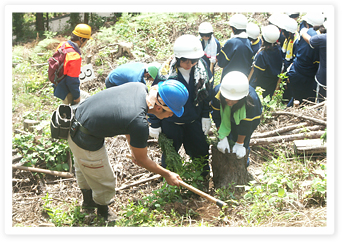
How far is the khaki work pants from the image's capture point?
139 inches

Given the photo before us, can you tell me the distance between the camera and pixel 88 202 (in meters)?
4.17

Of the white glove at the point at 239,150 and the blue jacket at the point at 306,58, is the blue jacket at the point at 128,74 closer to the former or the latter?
the white glove at the point at 239,150

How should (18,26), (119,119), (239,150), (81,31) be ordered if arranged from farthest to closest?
(18,26) < (81,31) < (239,150) < (119,119)

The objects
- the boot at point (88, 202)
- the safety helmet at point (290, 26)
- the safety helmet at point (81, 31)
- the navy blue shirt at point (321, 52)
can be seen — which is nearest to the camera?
the boot at point (88, 202)

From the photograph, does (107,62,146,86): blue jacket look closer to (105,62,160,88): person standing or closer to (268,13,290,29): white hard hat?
(105,62,160,88): person standing

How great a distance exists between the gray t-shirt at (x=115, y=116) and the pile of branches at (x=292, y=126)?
2.35 m

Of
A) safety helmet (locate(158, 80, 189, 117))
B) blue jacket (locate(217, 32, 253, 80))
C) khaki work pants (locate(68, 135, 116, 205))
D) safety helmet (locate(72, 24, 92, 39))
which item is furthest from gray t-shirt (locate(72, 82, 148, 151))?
blue jacket (locate(217, 32, 253, 80))

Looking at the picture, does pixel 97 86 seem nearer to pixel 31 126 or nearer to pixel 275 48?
pixel 31 126

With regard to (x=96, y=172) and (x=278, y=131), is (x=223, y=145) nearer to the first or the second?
(x=278, y=131)

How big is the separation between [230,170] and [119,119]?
1.76m

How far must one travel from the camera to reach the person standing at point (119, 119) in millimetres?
3107

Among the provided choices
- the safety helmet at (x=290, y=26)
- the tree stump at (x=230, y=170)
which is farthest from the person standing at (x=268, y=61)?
the tree stump at (x=230, y=170)

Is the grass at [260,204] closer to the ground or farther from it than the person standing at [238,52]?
closer to the ground

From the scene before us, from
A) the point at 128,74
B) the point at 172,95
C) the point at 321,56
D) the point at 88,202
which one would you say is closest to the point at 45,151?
the point at 88,202
